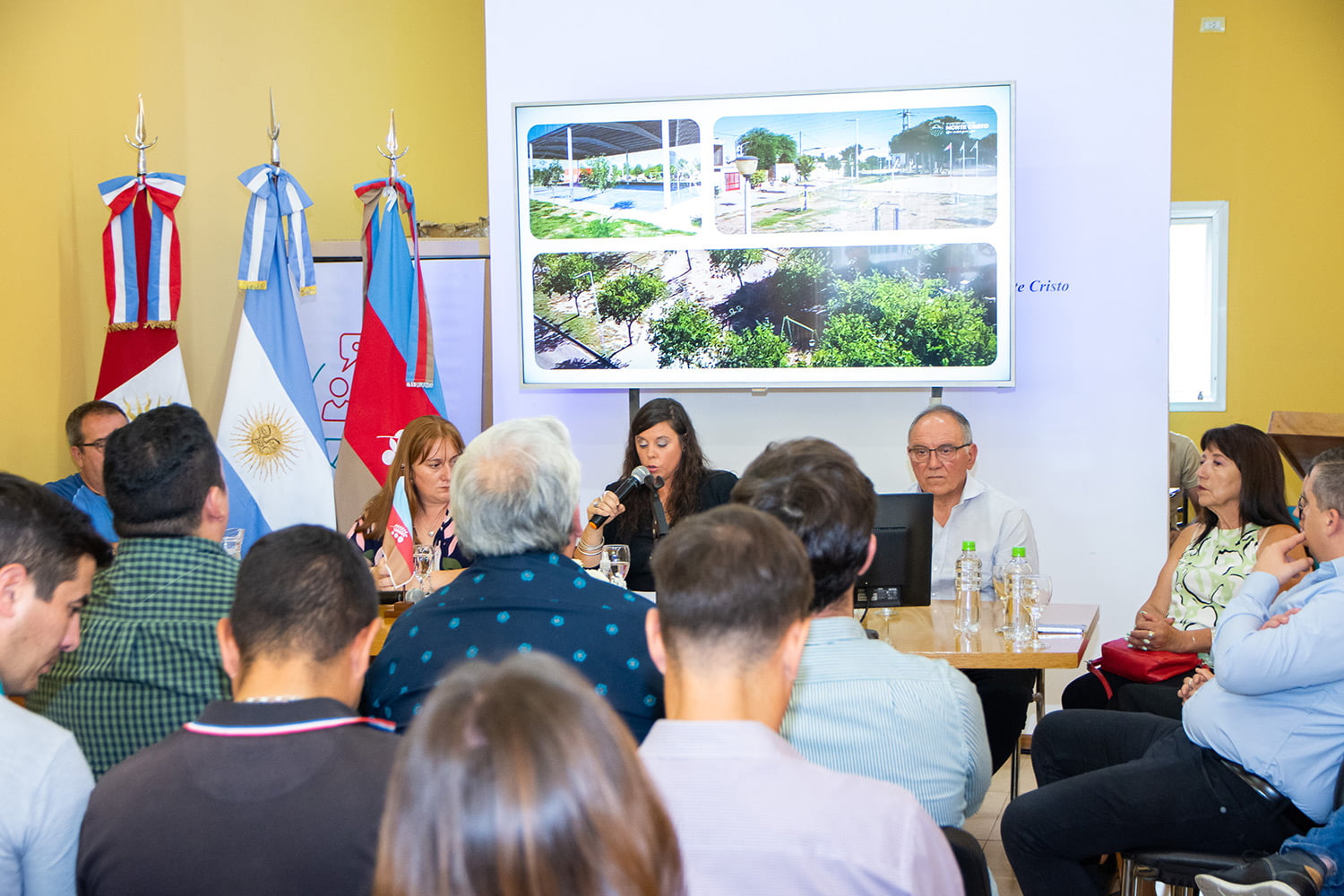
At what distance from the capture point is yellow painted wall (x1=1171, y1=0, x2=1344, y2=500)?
650 cm

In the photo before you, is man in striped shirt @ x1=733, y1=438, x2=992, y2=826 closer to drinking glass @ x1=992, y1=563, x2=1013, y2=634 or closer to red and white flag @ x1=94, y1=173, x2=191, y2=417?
drinking glass @ x1=992, y1=563, x2=1013, y2=634

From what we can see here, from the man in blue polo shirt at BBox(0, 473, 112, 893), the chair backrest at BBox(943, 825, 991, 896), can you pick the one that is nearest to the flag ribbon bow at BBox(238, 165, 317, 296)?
the man in blue polo shirt at BBox(0, 473, 112, 893)

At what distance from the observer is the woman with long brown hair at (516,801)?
0.67m

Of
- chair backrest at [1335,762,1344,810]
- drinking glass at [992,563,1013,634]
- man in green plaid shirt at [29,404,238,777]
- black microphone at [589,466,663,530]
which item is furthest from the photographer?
black microphone at [589,466,663,530]

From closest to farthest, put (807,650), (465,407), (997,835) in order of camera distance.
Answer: (807,650) < (997,835) < (465,407)

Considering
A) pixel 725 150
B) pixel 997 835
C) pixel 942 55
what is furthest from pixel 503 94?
pixel 997 835

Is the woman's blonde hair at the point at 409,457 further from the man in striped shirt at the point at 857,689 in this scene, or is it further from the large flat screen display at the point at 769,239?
the man in striped shirt at the point at 857,689

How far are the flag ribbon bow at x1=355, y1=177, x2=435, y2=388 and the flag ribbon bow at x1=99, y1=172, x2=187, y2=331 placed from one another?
762 millimetres

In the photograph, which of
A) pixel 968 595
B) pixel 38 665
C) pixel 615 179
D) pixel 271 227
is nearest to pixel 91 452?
pixel 271 227

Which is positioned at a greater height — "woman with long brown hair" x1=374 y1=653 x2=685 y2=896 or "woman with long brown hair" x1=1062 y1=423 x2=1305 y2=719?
"woman with long brown hair" x1=374 y1=653 x2=685 y2=896

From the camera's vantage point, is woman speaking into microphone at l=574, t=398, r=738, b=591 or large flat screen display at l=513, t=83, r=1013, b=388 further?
large flat screen display at l=513, t=83, r=1013, b=388

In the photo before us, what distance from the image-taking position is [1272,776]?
2252 millimetres

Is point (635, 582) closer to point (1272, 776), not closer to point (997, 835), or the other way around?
point (997, 835)

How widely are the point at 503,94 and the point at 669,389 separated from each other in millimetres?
1417
